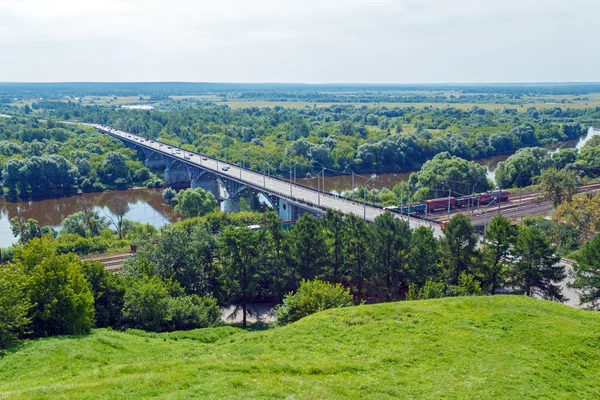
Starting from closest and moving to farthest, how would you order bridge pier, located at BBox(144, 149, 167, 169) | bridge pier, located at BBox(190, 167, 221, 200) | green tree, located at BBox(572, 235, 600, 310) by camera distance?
green tree, located at BBox(572, 235, 600, 310)
bridge pier, located at BBox(190, 167, 221, 200)
bridge pier, located at BBox(144, 149, 167, 169)

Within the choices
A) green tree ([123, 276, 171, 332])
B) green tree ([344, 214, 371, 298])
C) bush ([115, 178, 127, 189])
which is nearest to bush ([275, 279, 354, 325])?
green tree ([344, 214, 371, 298])

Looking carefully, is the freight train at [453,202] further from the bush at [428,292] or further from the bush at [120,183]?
the bush at [120,183]

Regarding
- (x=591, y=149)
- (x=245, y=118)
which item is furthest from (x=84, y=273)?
(x=245, y=118)

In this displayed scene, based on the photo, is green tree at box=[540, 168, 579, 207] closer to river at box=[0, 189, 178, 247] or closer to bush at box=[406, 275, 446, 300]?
bush at box=[406, 275, 446, 300]

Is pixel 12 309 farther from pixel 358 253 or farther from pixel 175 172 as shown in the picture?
pixel 175 172

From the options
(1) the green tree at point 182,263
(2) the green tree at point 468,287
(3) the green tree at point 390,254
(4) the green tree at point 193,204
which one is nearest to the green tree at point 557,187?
(3) the green tree at point 390,254

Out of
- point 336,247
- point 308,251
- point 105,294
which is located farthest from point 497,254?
point 105,294

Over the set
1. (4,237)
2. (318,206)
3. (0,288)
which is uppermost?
(0,288)

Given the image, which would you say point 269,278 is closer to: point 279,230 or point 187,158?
point 279,230
